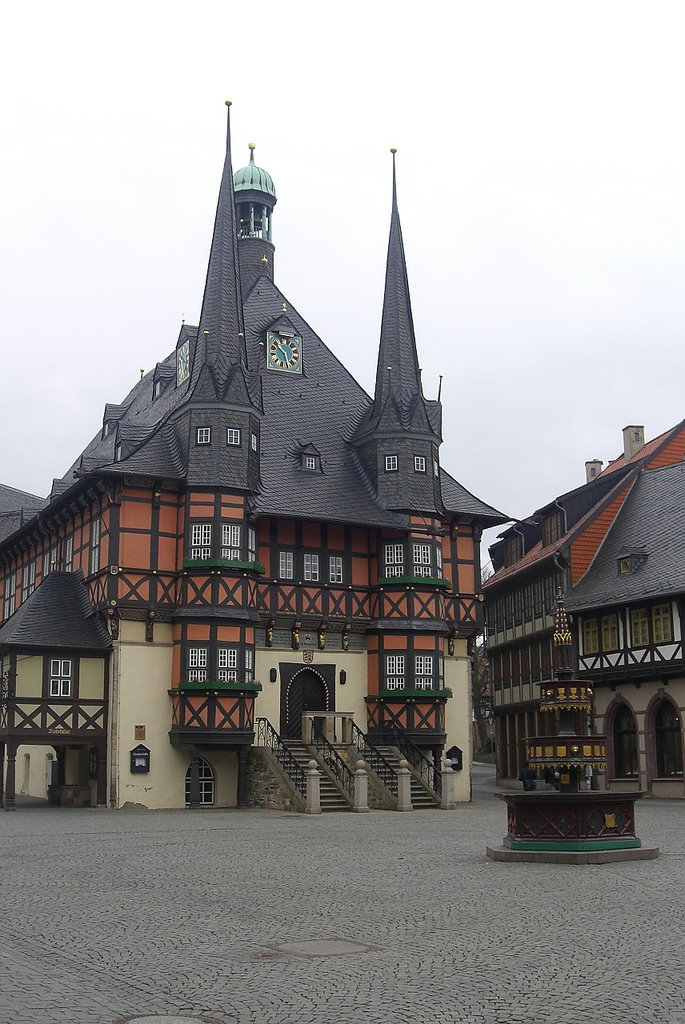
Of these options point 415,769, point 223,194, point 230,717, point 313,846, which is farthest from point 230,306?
point 313,846

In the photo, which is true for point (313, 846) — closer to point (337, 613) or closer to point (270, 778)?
point (270, 778)

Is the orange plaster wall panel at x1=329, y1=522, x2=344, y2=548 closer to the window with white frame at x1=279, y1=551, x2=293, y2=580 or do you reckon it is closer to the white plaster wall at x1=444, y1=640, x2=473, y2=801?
the window with white frame at x1=279, y1=551, x2=293, y2=580

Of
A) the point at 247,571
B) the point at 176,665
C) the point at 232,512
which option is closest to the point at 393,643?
the point at 247,571

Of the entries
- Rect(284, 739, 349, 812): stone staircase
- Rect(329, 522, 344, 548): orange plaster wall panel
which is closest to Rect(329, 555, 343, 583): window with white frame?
Rect(329, 522, 344, 548): orange plaster wall panel

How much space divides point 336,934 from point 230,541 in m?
27.2

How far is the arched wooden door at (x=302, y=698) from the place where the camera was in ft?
139

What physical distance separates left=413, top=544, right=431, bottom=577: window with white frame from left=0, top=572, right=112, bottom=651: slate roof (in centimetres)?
1107

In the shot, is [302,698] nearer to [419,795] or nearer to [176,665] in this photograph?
[176,665]

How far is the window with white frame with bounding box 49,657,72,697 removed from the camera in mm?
38438

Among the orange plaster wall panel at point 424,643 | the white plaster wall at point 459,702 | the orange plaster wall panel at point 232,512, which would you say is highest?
the orange plaster wall panel at point 232,512

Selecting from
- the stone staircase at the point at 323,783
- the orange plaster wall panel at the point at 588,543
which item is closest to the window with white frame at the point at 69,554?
the stone staircase at the point at 323,783

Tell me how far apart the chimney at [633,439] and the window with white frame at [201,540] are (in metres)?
27.4

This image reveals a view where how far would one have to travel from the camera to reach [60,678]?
38.6 meters

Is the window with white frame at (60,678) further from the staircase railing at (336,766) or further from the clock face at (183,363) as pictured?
the clock face at (183,363)
